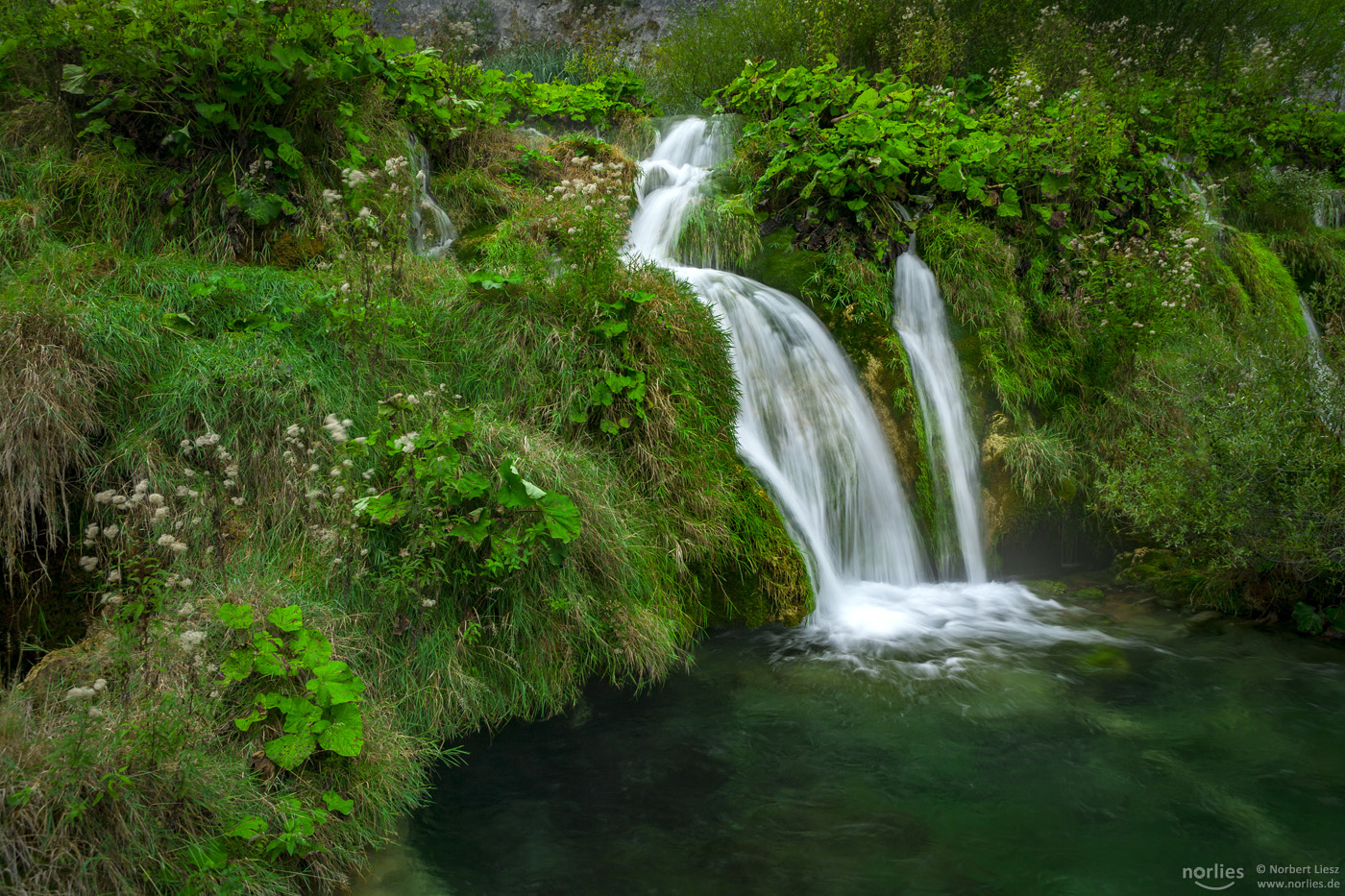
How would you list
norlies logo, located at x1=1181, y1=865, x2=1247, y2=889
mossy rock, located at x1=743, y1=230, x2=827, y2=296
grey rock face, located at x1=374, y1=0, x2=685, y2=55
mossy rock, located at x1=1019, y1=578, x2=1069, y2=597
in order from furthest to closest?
grey rock face, located at x1=374, y1=0, x2=685, y2=55 < mossy rock, located at x1=743, y1=230, x2=827, y2=296 < mossy rock, located at x1=1019, y1=578, x2=1069, y2=597 < norlies logo, located at x1=1181, y1=865, x2=1247, y2=889

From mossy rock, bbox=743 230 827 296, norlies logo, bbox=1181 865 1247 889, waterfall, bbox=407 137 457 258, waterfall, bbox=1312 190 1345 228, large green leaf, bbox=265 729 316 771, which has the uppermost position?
waterfall, bbox=407 137 457 258

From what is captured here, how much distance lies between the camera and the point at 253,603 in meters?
3.16

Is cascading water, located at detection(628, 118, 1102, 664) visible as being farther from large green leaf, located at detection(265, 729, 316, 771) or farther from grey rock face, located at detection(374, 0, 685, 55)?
grey rock face, located at detection(374, 0, 685, 55)

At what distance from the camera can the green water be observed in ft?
9.69

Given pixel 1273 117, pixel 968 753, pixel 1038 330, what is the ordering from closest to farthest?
1. pixel 968 753
2. pixel 1038 330
3. pixel 1273 117

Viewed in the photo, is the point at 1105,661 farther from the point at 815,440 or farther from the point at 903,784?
the point at 815,440

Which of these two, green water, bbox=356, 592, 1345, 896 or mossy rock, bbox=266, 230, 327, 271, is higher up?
mossy rock, bbox=266, 230, 327, 271

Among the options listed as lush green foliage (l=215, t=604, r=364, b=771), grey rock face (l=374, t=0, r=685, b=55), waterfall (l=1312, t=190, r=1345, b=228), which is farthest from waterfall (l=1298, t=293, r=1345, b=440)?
grey rock face (l=374, t=0, r=685, b=55)

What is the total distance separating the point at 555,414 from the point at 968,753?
2.80m

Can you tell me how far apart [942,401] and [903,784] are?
3.77 meters

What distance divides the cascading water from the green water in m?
0.66

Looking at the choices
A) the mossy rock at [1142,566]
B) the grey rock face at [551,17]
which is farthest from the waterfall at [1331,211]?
the grey rock face at [551,17]

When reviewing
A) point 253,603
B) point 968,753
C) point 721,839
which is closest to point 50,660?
point 253,603

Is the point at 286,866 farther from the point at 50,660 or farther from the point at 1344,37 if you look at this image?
the point at 1344,37
